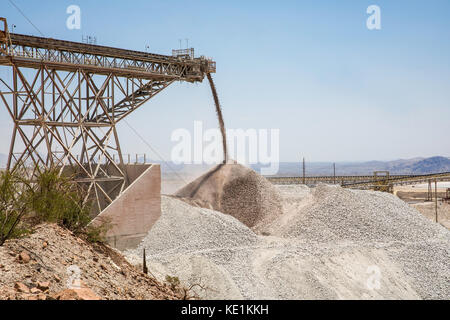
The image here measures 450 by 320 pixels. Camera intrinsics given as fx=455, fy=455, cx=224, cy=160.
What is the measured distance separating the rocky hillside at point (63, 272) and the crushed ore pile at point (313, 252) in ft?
16.8

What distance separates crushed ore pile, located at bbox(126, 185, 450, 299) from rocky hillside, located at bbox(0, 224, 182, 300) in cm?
512

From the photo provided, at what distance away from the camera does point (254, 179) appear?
25.1 meters

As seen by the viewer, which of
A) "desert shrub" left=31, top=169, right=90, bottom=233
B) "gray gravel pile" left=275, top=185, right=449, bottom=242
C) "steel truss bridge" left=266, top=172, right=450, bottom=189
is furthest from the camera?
"steel truss bridge" left=266, top=172, right=450, bottom=189

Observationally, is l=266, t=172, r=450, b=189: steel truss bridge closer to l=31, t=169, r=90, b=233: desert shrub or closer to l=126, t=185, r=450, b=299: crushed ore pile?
l=126, t=185, r=450, b=299: crushed ore pile

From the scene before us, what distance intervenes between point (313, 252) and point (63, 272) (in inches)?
450

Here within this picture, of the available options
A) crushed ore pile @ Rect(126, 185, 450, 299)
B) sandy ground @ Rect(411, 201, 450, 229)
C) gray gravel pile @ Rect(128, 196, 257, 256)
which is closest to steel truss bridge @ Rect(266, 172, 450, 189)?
sandy ground @ Rect(411, 201, 450, 229)

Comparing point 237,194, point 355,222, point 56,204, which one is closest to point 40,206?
point 56,204

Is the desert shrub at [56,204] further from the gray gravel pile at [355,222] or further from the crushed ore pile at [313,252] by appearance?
the gray gravel pile at [355,222]

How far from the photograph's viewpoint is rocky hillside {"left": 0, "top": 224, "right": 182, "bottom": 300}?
19.0 ft

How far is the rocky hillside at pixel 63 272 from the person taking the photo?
579 cm
